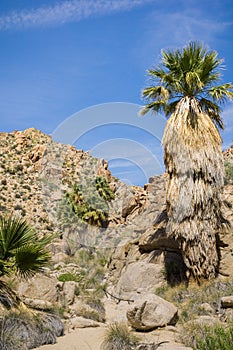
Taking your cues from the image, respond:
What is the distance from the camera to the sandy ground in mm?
7412

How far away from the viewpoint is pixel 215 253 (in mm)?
12555

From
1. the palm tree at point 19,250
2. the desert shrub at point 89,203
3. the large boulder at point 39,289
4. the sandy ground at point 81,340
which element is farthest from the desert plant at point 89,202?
the palm tree at point 19,250

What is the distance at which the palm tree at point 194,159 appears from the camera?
1224 cm

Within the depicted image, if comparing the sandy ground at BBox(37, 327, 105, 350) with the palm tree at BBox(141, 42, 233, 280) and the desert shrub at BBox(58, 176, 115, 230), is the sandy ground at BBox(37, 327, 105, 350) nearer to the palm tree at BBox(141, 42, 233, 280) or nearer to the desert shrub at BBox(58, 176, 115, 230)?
the palm tree at BBox(141, 42, 233, 280)

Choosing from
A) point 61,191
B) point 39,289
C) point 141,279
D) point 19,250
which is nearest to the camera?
point 19,250

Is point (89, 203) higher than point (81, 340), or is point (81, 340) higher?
point (89, 203)

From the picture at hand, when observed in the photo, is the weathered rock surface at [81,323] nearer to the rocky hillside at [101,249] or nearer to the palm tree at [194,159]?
the rocky hillside at [101,249]

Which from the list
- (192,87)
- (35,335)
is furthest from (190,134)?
(35,335)

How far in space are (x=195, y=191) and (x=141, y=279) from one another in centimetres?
393

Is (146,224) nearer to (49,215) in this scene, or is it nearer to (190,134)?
(190,134)

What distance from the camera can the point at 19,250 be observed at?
8234mm

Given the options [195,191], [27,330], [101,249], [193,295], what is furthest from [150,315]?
[101,249]

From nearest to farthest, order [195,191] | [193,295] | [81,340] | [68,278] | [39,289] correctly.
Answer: [81,340] < [39,289] < [193,295] < [195,191] < [68,278]

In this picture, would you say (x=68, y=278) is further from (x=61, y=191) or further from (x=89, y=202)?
(x=61, y=191)
